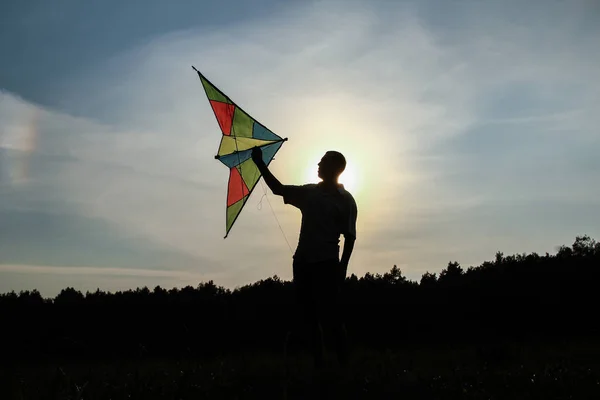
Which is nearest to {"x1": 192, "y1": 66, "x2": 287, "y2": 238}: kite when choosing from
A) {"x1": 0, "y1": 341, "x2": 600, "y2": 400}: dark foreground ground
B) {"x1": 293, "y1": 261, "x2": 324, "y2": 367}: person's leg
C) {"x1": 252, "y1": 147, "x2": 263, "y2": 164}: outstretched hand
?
{"x1": 252, "y1": 147, "x2": 263, "y2": 164}: outstretched hand

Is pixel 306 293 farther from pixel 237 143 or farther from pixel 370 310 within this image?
pixel 370 310

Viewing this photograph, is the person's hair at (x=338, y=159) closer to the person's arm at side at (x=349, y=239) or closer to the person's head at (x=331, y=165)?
the person's head at (x=331, y=165)

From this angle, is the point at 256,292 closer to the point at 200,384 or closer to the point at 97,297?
the point at 97,297

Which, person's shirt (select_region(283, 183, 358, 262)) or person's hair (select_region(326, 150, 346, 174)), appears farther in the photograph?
person's hair (select_region(326, 150, 346, 174))

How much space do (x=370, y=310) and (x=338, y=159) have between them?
13.9 metres

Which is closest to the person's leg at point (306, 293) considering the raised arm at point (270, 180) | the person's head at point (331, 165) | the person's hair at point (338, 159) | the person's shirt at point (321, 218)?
the person's shirt at point (321, 218)

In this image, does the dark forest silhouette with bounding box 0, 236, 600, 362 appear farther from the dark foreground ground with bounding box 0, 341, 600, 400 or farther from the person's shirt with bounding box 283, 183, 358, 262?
the dark foreground ground with bounding box 0, 341, 600, 400

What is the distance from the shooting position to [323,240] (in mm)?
6723

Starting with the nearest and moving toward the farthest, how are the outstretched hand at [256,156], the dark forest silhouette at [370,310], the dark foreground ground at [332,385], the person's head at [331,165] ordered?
1. the dark foreground ground at [332,385]
2. the person's head at [331,165]
3. the outstretched hand at [256,156]
4. the dark forest silhouette at [370,310]

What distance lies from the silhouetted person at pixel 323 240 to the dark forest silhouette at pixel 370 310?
34.9 feet

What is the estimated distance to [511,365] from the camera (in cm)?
611

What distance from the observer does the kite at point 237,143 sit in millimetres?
8922

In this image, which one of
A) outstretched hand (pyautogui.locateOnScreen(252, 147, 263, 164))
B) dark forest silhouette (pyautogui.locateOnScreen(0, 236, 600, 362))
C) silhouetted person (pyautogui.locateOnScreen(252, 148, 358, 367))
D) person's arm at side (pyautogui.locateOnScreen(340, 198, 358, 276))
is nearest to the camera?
silhouetted person (pyautogui.locateOnScreen(252, 148, 358, 367))

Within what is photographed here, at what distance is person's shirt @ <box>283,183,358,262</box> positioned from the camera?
6727 millimetres
